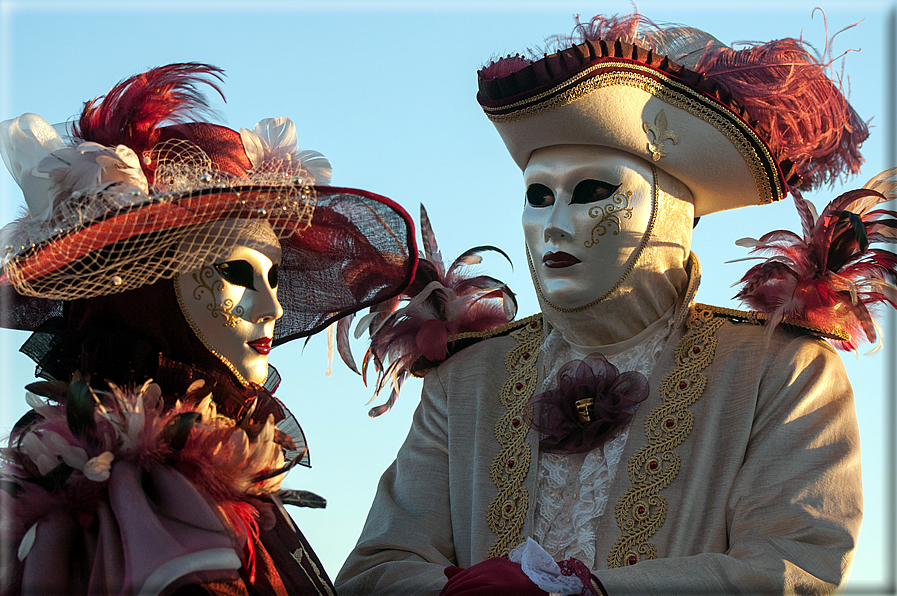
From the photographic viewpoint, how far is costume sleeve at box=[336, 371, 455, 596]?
423 cm

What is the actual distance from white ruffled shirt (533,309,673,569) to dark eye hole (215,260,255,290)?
1546 mm

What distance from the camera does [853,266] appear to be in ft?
14.5

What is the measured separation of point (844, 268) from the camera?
4.43 meters

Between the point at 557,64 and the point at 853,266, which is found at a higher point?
the point at 557,64

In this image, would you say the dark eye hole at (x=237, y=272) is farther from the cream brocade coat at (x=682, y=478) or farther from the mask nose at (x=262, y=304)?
the cream brocade coat at (x=682, y=478)

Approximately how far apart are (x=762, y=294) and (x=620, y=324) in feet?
2.07

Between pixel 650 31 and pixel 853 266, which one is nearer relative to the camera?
pixel 853 266

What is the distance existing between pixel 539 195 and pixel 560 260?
34 centimetres

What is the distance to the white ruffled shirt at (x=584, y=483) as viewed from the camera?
14.1 ft

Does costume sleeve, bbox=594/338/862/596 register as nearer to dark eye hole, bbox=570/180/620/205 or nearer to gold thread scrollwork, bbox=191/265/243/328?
dark eye hole, bbox=570/180/620/205

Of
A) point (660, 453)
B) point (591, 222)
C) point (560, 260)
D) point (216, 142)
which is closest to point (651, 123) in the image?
point (591, 222)

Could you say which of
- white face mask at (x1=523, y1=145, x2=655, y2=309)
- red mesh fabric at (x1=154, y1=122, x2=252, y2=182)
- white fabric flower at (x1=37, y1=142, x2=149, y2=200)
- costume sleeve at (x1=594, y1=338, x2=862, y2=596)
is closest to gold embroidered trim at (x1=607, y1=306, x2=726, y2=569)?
costume sleeve at (x1=594, y1=338, x2=862, y2=596)

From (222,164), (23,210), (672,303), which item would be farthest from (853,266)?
(23,210)

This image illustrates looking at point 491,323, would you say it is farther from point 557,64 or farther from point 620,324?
point 557,64
